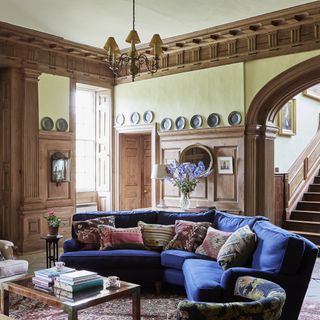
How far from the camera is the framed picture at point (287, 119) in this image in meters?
8.59

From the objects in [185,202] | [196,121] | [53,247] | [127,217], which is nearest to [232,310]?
[127,217]

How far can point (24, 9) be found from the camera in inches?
231

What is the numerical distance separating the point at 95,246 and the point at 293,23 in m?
4.20

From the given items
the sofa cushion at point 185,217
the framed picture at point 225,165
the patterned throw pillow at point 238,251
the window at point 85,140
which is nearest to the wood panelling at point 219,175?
the framed picture at point 225,165

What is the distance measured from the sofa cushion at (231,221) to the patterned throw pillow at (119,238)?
0.96 m

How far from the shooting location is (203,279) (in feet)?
12.1

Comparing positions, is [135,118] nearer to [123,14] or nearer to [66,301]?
[123,14]

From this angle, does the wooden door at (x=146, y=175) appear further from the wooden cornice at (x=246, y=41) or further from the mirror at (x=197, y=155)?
the wooden cornice at (x=246, y=41)

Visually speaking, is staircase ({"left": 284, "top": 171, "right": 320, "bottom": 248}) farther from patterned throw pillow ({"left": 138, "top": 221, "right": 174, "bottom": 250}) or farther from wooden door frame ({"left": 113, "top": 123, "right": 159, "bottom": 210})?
patterned throw pillow ({"left": 138, "top": 221, "right": 174, "bottom": 250})

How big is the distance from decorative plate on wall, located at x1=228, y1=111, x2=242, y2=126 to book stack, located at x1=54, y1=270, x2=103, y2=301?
4.04 m

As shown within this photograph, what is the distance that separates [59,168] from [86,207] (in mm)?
1197

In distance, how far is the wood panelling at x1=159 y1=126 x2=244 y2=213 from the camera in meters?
6.82

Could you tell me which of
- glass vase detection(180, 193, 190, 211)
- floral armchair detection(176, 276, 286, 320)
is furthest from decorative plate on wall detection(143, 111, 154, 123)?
floral armchair detection(176, 276, 286, 320)

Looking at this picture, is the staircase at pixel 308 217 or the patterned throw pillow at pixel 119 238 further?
the staircase at pixel 308 217
